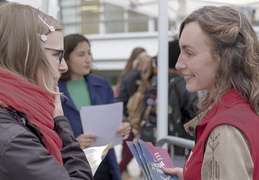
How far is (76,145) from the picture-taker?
1.45 meters

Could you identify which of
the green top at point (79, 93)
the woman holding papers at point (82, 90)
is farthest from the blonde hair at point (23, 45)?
the green top at point (79, 93)

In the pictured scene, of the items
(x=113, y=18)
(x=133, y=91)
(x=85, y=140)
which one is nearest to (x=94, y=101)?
(x=85, y=140)

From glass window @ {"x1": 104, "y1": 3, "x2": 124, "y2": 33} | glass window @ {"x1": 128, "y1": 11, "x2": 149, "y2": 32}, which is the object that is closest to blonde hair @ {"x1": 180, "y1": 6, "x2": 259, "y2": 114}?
glass window @ {"x1": 128, "y1": 11, "x2": 149, "y2": 32}

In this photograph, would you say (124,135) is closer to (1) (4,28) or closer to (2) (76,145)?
(2) (76,145)

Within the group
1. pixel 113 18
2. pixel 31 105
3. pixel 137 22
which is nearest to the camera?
pixel 31 105

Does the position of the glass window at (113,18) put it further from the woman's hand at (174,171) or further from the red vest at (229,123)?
the red vest at (229,123)

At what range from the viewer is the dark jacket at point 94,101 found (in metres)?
2.71

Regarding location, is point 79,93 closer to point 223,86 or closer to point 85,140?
point 85,140

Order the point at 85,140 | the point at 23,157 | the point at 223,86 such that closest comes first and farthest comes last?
the point at 23,157, the point at 223,86, the point at 85,140

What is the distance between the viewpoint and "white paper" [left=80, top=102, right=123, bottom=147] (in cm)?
257

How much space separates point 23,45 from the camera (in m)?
1.33

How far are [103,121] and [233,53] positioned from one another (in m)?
1.43

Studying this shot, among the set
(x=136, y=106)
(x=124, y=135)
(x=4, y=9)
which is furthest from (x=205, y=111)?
(x=136, y=106)

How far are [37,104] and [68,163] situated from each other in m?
0.24
